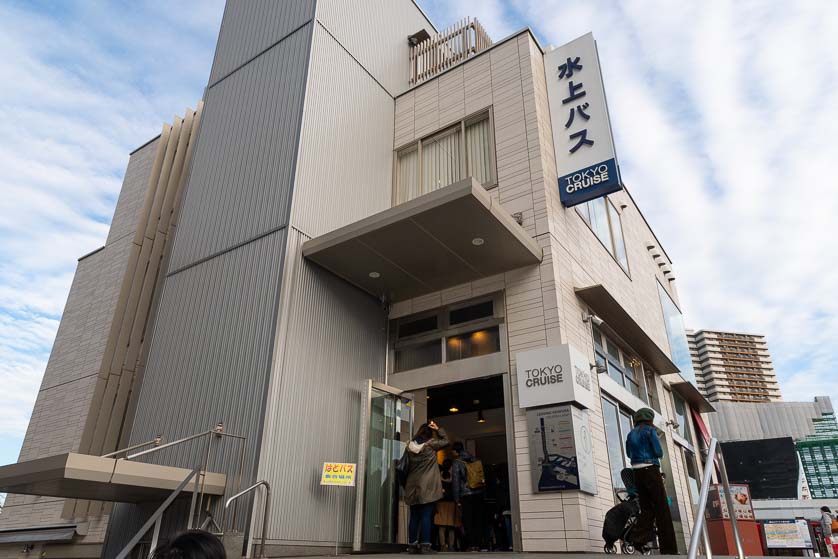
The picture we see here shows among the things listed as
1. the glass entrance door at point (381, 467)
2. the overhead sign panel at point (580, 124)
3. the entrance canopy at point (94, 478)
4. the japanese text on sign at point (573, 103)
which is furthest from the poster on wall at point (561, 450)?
the japanese text on sign at point (573, 103)

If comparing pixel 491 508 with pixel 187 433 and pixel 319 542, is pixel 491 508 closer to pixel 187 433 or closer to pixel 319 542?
pixel 319 542

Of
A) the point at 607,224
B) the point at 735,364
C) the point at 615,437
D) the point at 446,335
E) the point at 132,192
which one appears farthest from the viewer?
the point at 735,364

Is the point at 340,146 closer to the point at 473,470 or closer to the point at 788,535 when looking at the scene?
the point at 473,470

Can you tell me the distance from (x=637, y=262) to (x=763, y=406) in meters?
62.2

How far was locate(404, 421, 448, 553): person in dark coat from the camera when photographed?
26.4ft

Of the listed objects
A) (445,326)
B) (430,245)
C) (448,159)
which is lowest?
(445,326)

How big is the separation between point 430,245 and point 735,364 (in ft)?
478

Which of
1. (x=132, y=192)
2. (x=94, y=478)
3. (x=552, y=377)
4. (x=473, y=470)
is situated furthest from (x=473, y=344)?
(x=132, y=192)

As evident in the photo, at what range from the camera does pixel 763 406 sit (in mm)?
66938

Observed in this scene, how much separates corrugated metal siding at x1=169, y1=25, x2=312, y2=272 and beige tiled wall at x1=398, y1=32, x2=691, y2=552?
2891 mm

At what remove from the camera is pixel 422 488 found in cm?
813

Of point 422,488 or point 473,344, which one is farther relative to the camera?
point 473,344

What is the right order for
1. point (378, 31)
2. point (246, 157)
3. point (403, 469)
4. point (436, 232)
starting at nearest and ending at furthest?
1. point (403, 469)
2. point (436, 232)
3. point (246, 157)
4. point (378, 31)

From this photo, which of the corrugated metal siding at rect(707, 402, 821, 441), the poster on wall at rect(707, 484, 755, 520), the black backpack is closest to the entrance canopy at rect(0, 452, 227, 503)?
the black backpack
